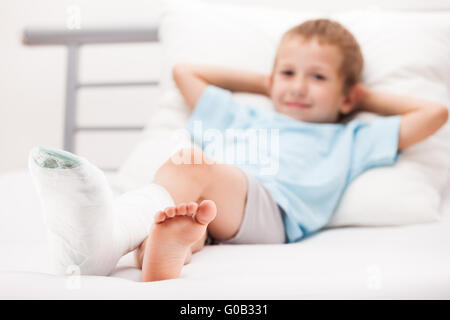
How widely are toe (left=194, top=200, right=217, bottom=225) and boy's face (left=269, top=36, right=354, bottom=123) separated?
548mm

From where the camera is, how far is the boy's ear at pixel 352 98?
103 centimetres

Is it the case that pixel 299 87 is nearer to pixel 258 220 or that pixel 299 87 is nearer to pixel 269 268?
pixel 258 220

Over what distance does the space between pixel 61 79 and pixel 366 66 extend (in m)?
1.00

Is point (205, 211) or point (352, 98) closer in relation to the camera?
point (205, 211)

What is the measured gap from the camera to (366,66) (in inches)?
42.1

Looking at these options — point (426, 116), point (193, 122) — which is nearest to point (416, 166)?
point (426, 116)

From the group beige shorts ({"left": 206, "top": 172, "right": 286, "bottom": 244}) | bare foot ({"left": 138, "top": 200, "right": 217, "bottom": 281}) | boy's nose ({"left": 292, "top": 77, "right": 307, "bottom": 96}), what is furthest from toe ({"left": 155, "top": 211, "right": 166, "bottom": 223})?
boy's nose ({"left": 292, "top": 77, "right": 307, "bottom": 96})

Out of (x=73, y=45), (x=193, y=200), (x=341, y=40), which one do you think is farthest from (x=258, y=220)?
(x=73, y=45)

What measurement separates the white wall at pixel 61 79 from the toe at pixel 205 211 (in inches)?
41.0

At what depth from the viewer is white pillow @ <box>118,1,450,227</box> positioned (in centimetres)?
88

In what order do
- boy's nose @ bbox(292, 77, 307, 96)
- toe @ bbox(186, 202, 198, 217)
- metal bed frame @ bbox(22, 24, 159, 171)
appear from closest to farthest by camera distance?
toe @ bbox(186, 202, 198, 217), boy's nose @ bbox(292, 77, 307, 96), metal bed frame @ bbox(22, 24, 159, 171)

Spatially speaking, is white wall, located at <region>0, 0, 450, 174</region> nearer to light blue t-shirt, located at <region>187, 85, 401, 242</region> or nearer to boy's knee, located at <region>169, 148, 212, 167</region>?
light blue t-shirt, located at <region>187, 85, 401, 242</region>

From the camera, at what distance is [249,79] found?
109 centimetres
